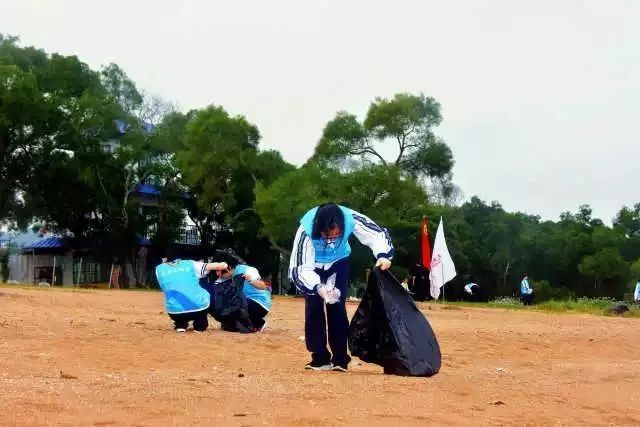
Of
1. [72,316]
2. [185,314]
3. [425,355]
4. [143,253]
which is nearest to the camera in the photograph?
[425,355]

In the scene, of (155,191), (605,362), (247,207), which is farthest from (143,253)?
(605,362)

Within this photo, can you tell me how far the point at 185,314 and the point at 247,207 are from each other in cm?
3524

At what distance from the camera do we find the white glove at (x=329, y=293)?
791 centimetres

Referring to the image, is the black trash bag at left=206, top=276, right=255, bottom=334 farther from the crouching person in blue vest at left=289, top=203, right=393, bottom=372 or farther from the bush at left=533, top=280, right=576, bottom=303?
the bush at left=533, top=280, right=576, bottom=303

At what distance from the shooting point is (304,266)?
8.12m

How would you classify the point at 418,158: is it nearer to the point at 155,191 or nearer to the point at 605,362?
the point at 155,191

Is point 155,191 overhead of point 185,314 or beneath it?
overhead

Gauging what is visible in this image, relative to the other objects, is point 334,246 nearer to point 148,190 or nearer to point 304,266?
point 304,266

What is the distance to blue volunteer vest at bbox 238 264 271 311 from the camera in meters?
12.7

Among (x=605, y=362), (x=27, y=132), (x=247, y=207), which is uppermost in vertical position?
(x=27, y=132)

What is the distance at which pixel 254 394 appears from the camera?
19.5ft

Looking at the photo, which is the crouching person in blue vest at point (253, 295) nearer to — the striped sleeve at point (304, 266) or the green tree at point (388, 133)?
the striped sleeve at point (304, 266)

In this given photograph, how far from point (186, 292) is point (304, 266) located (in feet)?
14.4

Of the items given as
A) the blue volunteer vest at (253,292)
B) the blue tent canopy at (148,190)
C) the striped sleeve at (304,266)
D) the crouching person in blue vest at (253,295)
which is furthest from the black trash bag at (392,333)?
the blue tent canopy at (148,190)
